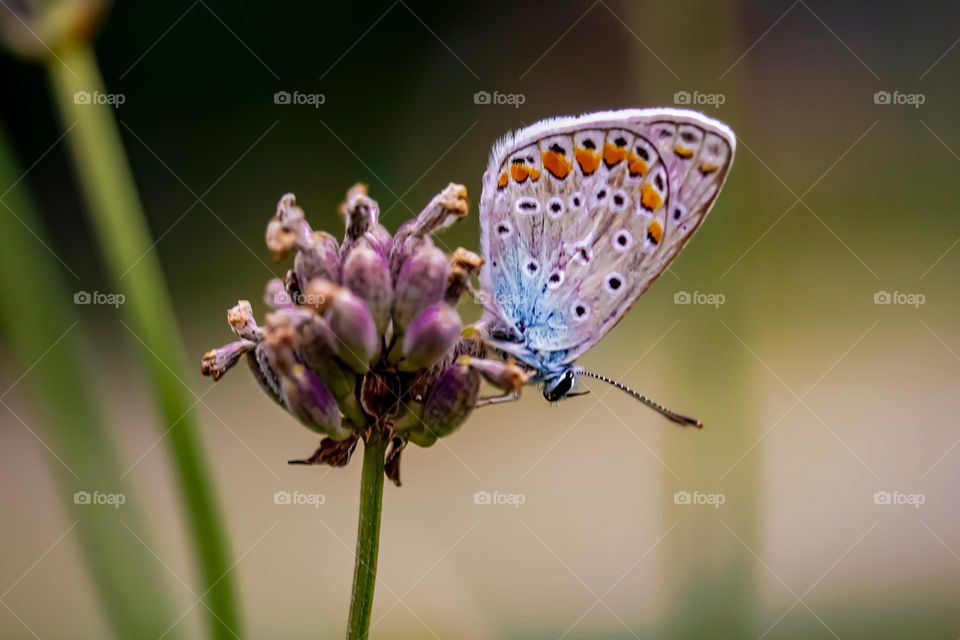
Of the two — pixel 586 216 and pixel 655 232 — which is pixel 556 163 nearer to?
pixel 586 216

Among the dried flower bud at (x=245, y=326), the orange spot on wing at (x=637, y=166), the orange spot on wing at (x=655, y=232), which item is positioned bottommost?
the dried flower bud at (x=245, y=326)

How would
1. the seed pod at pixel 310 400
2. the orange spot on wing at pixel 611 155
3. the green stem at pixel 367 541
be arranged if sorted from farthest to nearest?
the orange spot on wing at pixel 611 155
the seed pod at pixel 310 400
the green stem at pixel 367 541

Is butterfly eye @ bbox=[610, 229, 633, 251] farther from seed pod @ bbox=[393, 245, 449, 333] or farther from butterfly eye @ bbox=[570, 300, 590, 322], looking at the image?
seed pod @ bbox=[393, 245, 449, 333]

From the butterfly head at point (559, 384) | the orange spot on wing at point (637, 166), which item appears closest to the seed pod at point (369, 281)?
the butterfly head at point (559, 384)

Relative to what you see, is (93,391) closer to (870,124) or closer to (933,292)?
(933,292)

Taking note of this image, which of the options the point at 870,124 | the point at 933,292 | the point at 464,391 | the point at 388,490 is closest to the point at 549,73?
the point at 870,124

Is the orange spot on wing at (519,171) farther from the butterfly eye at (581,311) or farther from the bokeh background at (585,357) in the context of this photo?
the bokeh background at (585,357)
